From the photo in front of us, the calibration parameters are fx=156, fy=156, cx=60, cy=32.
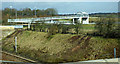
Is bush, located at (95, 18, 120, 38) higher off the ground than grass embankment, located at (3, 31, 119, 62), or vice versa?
bush, located at (95, 18, 120, 38)

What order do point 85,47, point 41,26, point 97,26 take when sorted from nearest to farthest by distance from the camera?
point 85,47 → point 97,26 → point 41,26

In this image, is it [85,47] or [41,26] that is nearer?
[85,47]

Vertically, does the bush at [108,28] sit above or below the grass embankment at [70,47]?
above

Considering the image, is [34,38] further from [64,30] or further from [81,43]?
[81,43]

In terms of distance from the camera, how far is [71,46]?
16.5m

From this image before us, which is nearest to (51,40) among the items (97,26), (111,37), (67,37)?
(67,37)

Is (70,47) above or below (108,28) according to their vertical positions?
below

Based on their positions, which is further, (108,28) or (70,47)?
(70,47)

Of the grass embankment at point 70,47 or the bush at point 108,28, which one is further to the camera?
the bush at point 108,28

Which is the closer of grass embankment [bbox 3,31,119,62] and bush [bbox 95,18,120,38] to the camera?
grass embankment [bbox 3,31,119,62]

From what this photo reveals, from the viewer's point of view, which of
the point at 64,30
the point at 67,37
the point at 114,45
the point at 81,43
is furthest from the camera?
the point at 64,30

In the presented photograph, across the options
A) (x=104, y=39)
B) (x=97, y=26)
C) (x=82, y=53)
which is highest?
(x=97, y=26)

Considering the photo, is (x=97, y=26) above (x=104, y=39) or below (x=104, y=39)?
above

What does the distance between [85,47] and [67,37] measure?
4.76 meters
